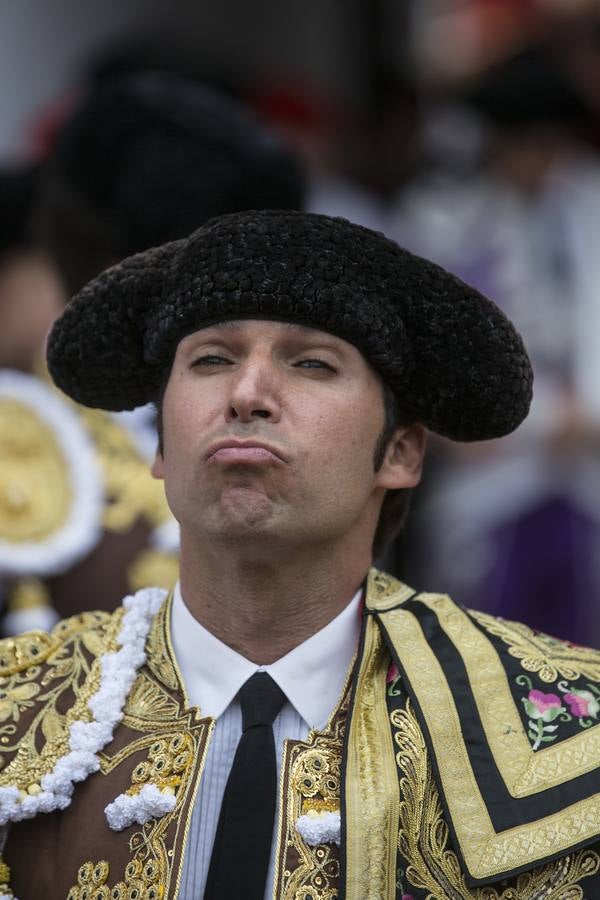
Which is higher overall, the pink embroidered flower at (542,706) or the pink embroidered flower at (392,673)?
the pink embroidered flower at (392,673)

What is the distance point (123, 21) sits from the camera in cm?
872

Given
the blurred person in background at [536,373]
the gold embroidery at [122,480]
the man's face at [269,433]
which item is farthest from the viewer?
the blurred person in background at [536,373]

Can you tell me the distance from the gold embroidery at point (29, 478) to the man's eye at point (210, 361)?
4.31 ft

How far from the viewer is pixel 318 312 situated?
109 inches

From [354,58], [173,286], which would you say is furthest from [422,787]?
[354,58]

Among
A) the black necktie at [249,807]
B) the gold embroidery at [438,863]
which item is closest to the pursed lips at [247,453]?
the black necktie at [249,807]

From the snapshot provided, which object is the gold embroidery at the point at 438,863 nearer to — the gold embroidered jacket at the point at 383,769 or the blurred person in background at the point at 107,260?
the gold embroidered jacket at the point at 383,769

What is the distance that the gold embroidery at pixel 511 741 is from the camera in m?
2.70

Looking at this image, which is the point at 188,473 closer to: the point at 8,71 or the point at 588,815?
→ the point at 588,815

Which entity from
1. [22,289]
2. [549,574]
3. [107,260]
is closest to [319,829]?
[107,260]

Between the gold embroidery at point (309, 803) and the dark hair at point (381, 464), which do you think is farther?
the dark hair at point (381, 464)

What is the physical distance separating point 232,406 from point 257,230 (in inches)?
12.1

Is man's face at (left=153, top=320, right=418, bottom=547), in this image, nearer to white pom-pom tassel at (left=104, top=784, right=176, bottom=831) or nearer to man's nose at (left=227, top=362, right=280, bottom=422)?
man's nose at (left=227, top=362, right=280, bottom=422)

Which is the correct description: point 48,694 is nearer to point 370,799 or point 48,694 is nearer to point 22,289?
point 370,799
